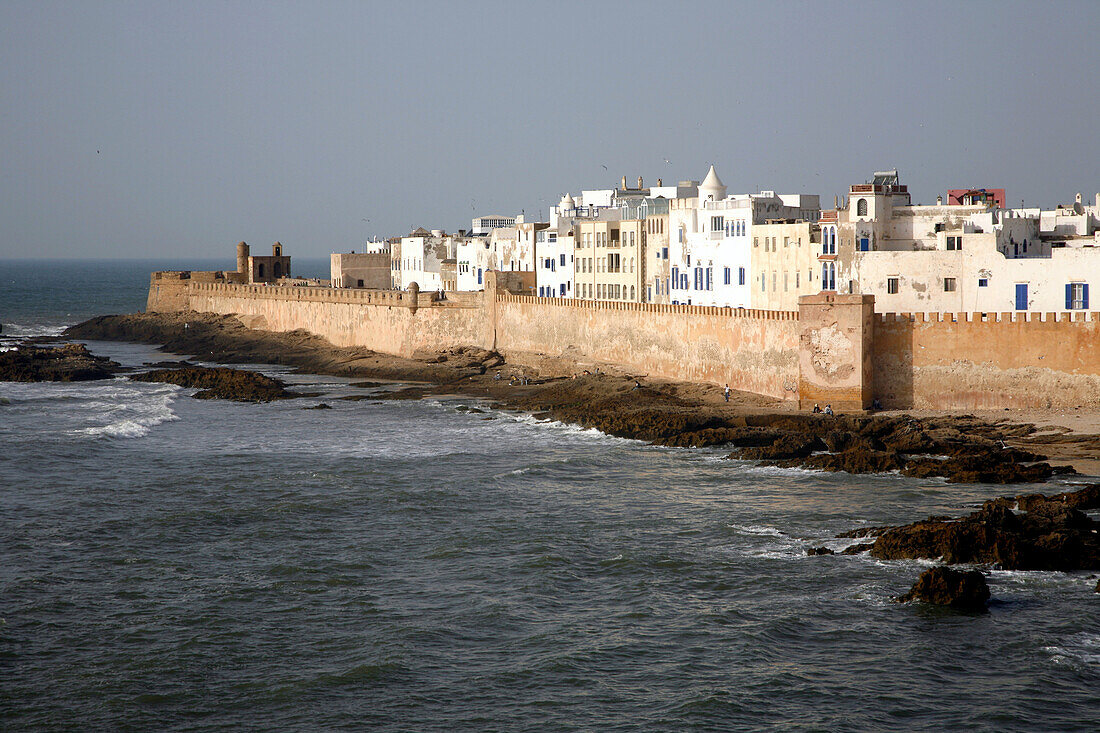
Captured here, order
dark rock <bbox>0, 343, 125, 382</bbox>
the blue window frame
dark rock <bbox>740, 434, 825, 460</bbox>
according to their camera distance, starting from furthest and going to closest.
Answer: dark rock <bbox>0, 343, 125, 382</bbox> < the blue window frame < dark rock <bbox>740, 434, 825, 460</bbox>

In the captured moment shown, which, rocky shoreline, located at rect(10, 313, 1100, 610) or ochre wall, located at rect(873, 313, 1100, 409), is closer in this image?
rocky shoreline, located at rect(10, 313, 1100, 610)

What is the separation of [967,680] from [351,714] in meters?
8.76

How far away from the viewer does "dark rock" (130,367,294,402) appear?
46.8m

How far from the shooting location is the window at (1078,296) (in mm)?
37469

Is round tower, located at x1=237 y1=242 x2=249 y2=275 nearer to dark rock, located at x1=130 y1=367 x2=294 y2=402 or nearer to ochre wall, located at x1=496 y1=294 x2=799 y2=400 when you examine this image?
dark rock, located at x1=130 y1=367 x2=294 y2=402

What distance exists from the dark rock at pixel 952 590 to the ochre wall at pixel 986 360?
53.2 ft

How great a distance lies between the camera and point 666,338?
145 feet

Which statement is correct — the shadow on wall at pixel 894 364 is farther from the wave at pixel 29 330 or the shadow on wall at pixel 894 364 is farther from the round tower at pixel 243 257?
the wave at pixel 29 330

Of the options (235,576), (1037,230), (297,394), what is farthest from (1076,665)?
(297,394)

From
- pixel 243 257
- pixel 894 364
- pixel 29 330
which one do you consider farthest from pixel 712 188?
pixel 29 330

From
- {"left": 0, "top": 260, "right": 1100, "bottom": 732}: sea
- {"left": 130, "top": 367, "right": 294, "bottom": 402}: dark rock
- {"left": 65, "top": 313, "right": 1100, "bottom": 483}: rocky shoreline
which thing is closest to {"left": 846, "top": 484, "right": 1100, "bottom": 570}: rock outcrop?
{"left": 0, "top": 260, "right": 1100, "bottom": 732}: sea

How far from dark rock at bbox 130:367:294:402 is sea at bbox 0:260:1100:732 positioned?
12870 millimetres

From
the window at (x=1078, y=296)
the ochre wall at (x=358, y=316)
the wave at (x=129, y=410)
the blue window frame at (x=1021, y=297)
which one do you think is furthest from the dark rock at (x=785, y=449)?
the ochre wall at (x=358, y=316)

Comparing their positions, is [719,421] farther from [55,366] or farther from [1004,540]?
[55,366]
